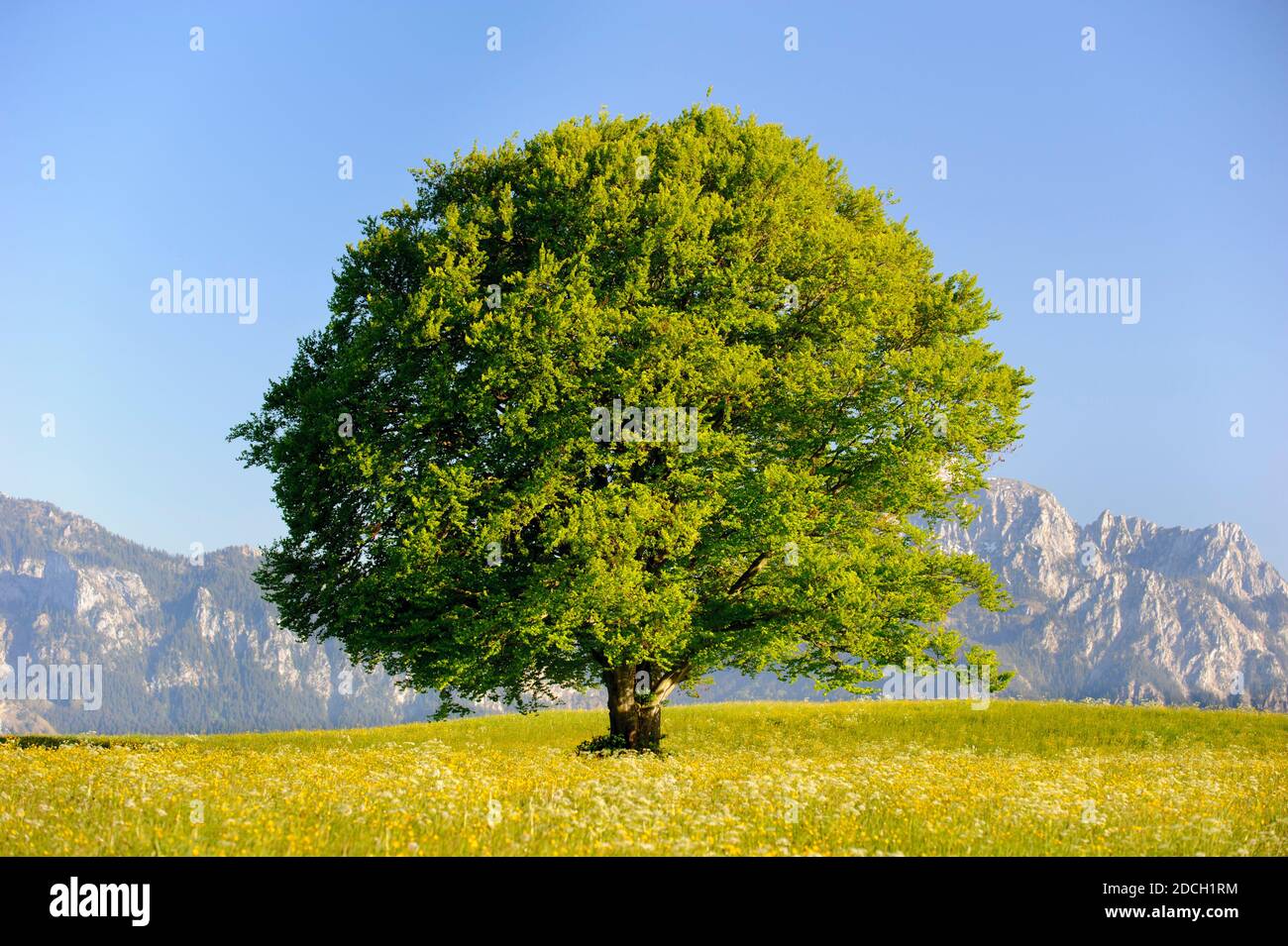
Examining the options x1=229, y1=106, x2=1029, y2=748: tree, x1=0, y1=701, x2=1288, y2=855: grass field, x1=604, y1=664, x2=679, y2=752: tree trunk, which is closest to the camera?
x1=0, y1=701, x2=1288, y2=855: grass field

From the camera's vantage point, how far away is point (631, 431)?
76.5 feet

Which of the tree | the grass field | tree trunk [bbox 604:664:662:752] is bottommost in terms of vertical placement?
tree trunk [bbox 604:664:662:752]

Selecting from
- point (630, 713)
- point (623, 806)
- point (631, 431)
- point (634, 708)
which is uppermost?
point (631, 431)

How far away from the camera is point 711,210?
79.4 ft

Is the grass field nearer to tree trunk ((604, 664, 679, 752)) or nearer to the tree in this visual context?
the tree

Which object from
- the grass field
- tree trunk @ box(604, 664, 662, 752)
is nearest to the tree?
tree trunk @ box(604, 664, 662, 752)

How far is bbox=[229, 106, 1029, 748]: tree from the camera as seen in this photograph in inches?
899

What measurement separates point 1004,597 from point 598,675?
38.8 ft

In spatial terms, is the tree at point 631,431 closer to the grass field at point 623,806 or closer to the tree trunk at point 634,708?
the tree trunk at point 634,708

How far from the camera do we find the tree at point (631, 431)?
2283cm

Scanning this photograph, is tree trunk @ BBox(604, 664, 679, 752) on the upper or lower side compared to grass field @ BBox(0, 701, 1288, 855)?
lower

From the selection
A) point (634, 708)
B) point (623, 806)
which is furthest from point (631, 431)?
point (623, 806)

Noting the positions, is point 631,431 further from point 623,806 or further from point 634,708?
point 623,806
